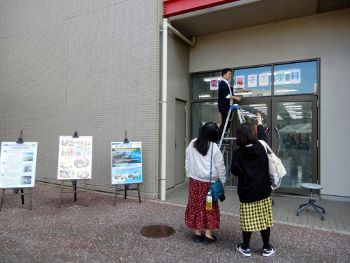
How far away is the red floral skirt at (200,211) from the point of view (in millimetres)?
3609

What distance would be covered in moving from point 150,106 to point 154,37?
1605 millimetres

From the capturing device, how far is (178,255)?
133 inches

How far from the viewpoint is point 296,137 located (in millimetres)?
6137

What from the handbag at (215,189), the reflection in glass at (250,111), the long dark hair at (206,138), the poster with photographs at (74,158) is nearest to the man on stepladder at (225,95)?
the reflection in glass at (250,111)

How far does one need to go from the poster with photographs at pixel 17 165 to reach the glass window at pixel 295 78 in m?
5.81

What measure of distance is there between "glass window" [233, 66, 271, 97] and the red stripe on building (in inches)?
76.3

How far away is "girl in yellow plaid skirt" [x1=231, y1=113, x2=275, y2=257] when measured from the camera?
10.5 ft

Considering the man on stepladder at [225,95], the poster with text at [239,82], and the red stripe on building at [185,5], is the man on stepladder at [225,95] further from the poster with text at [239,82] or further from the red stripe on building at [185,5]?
the red stripe on building at [185,5]

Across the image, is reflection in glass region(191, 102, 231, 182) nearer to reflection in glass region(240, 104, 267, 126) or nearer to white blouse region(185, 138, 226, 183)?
reflection in glass region(240, 104, 267, 126)

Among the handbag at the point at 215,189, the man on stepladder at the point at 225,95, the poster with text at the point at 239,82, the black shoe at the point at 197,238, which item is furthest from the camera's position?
the poster with text at the point at 239,82

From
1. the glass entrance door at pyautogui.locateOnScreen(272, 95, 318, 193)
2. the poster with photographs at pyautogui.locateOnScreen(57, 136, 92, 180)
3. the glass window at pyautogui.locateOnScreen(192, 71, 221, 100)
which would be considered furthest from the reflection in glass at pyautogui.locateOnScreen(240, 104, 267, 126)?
the poster with photographs at pyautogui.locateOnScreen(57, 136, 92, 180)

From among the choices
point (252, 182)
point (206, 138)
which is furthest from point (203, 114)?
point (252, 182)

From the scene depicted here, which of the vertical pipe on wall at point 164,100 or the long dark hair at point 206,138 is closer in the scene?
the long dark hair at point 206,138

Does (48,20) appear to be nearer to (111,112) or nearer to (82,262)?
(111,112)
